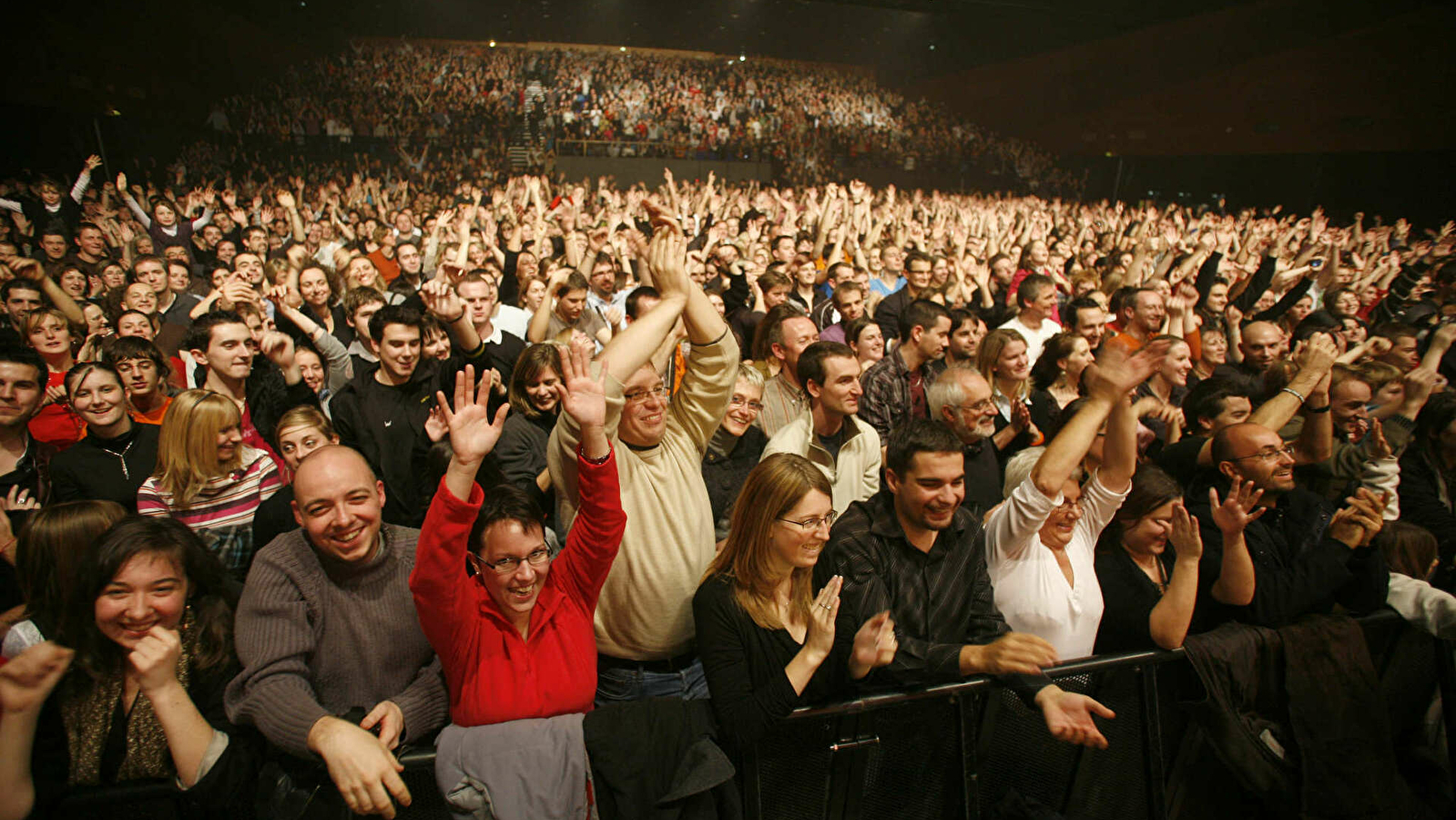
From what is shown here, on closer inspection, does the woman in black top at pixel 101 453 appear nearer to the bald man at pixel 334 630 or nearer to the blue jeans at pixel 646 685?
the bald man at pixel 334 630

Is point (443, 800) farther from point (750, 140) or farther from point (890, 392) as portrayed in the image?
point (750, 140)

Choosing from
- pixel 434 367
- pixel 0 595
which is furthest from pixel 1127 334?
pixel 0 595

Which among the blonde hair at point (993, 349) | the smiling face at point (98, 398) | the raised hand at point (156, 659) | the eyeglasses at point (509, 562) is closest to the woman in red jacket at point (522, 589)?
the eyeglasses at point (509, 562)

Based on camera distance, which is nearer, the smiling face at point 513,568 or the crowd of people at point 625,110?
the smiling face at point 513,568

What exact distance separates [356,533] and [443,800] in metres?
0.61

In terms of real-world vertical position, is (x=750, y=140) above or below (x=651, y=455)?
above

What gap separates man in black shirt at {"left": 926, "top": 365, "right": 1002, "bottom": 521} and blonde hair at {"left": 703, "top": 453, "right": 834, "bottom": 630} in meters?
1.08

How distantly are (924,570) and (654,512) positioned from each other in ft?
2.45

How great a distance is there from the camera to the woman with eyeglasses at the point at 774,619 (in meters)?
1.65

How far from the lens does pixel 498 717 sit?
5.29 ft

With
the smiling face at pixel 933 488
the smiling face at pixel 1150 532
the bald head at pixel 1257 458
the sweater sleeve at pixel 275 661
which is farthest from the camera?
the bald head at pixel 1257 458

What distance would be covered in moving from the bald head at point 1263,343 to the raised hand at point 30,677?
515cm

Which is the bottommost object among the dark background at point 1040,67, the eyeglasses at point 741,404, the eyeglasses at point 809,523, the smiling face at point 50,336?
the eyeglasses at point 809,523

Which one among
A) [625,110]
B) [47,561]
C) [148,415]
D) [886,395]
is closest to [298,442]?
[47,561]
